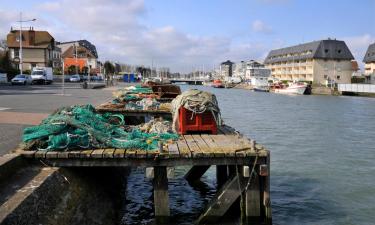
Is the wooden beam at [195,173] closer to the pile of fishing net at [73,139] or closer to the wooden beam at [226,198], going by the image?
the pile of fishing net at [73,139]

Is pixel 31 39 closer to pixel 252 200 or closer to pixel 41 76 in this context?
pixel 41 76

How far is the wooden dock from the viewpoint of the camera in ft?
31.0

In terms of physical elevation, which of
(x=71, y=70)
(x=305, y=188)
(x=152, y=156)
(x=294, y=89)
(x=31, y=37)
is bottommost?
(x=305, y=188)

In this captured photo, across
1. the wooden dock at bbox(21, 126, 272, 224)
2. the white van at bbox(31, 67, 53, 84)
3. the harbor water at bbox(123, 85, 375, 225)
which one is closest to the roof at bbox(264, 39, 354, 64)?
the white van at bbox(31, 67, 53, 84)

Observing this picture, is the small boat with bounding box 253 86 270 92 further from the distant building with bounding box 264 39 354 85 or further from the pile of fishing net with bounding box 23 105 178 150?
the pile of fishing net with bounding box 23 105 178 150

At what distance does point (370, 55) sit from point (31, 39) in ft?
306

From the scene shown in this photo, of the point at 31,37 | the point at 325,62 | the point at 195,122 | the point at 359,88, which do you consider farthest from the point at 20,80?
the point at 325,62

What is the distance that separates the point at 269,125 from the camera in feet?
109

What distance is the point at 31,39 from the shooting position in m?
98.6

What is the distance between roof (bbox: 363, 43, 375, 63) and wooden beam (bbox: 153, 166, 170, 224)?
13446 cm

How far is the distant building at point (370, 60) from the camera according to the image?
135 meters

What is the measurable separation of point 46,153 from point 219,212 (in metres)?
3.73

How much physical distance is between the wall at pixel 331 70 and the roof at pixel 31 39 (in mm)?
73799

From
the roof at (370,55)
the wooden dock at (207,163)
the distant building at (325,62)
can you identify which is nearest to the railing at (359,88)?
the distant building at (325,62)
